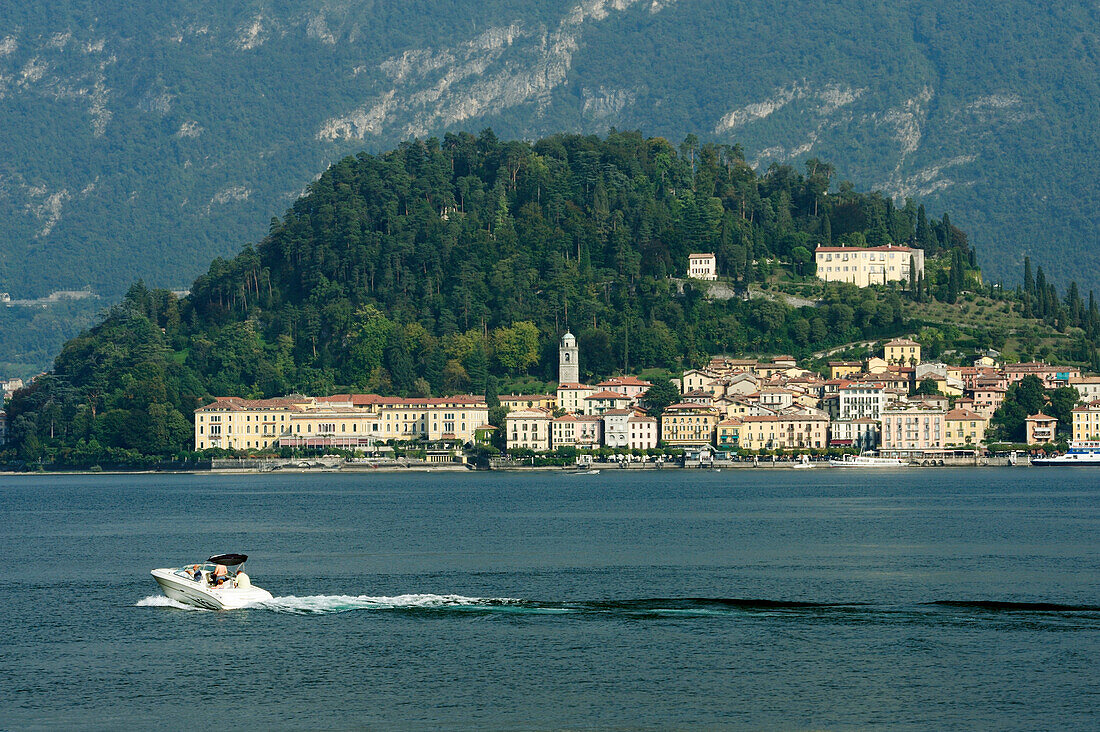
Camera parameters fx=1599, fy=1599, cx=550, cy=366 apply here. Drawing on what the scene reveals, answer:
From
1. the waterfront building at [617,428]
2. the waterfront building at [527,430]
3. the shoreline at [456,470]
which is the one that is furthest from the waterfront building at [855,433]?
the waterfront building at [527,430]

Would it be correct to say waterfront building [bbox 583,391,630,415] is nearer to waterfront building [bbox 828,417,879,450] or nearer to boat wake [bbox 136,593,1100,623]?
waterfront building [bbox 828,417,879,450]

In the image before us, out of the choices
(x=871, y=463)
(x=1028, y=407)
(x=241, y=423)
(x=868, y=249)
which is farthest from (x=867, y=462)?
(x=241, y=423)

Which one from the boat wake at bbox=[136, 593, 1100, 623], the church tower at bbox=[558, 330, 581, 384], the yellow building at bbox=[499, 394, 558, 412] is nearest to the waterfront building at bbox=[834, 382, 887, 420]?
the yellow building at bbox=[499, 394, 558, 412]

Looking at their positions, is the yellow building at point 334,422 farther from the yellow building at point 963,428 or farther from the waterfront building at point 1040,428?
the waterfront building at point 1040,428

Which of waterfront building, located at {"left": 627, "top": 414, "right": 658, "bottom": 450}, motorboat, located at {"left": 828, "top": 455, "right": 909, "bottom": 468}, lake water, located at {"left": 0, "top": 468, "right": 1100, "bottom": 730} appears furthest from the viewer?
waterfront building, located at {"left": 627, "top": 414, "right": 658, "bottom": 450}

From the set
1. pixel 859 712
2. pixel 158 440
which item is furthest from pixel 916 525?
pixel 158 440
